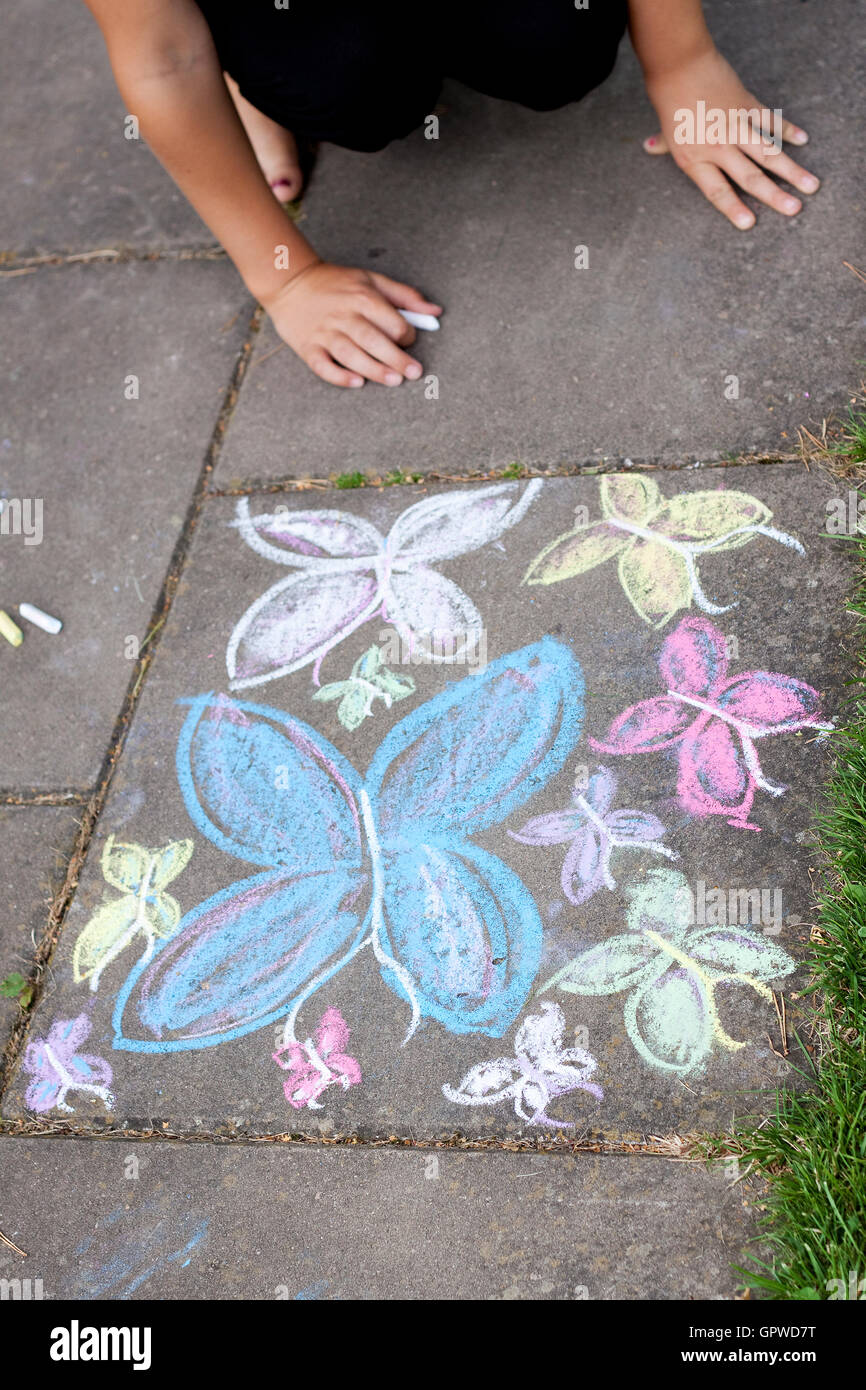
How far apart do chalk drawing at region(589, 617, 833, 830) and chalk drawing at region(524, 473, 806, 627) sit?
109 mm

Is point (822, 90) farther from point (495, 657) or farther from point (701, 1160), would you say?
point (701, 1160)

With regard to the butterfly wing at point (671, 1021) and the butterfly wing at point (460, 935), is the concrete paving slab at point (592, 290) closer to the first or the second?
the butterfly wing at point (460, 935)

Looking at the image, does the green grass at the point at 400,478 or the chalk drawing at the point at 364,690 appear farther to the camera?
the green grass at the point at 400,478

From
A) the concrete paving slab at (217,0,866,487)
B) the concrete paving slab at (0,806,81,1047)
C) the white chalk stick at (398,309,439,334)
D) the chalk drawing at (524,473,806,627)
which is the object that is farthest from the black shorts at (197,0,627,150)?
the concrete paving slab at (0,806,81,1047)

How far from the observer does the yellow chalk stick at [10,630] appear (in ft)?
7.29

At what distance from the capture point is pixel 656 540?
6.63ft

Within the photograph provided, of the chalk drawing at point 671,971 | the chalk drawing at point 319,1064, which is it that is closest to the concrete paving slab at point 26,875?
the chalk drawing at point 319,1064

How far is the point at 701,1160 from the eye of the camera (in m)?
1.48

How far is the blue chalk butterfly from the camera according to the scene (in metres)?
1.69

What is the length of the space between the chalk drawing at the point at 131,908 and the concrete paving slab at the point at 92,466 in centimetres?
21

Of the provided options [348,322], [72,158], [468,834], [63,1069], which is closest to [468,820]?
[468,834]

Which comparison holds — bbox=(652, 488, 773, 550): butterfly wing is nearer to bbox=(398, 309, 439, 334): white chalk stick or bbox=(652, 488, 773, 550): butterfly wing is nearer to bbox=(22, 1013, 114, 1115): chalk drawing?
bbox=(398, 309, 439, 334): white chalk stick

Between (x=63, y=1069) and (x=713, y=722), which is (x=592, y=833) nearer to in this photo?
(x=713, y=722)
